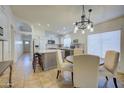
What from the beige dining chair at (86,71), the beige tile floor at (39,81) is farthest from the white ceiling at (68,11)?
the beige tile floor at (39,81)

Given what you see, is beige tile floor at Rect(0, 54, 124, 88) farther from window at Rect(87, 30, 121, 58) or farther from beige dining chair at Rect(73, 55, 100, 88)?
window at Rect(87, 30, 121, 58)

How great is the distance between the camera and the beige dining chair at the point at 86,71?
2.10 m

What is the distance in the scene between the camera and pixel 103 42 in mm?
5281

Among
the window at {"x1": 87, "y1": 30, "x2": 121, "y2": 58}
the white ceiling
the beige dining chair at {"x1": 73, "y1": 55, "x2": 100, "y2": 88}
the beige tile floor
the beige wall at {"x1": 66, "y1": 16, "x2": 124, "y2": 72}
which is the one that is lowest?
the beige tile floor

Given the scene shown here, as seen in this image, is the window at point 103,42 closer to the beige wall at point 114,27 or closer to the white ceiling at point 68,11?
the beige wall at point 114,27

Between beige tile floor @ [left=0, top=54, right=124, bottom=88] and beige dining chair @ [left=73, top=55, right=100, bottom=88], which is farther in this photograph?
beige tile floor @ [left=0, top=54, right=124, bottom=88]

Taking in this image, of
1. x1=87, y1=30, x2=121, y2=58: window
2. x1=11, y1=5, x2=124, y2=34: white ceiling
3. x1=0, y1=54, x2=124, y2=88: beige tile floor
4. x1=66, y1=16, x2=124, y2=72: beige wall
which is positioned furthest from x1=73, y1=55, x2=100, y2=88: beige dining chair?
x1=87, y1=30, x2=121, y2=58: window

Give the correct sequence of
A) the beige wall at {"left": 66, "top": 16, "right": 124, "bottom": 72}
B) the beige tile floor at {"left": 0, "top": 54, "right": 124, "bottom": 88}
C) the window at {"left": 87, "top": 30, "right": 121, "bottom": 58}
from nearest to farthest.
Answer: the beige tile floor at {"left": 0, "top": 54, "right": 124, "bottom": 88}
the beige wall at {"left": 66, "top": 16, "right": 124, "bottom": 72}
the window at {"left": 87, "top": 30, "right": 121, "bottom": 58}

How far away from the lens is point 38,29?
878 cm

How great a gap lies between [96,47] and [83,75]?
153 inches

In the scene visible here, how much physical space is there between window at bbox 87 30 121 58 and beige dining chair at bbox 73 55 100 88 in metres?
2.86

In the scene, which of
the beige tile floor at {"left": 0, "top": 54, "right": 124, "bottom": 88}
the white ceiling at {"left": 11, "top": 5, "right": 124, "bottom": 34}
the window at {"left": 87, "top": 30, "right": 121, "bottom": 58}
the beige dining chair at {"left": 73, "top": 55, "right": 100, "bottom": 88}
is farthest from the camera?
the window at {"left": 87, "top": 30, "right": 121, "bottom": 58}

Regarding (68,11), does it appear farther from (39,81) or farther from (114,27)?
(39,81)

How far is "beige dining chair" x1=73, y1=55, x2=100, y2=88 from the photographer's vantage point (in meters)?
2.10
